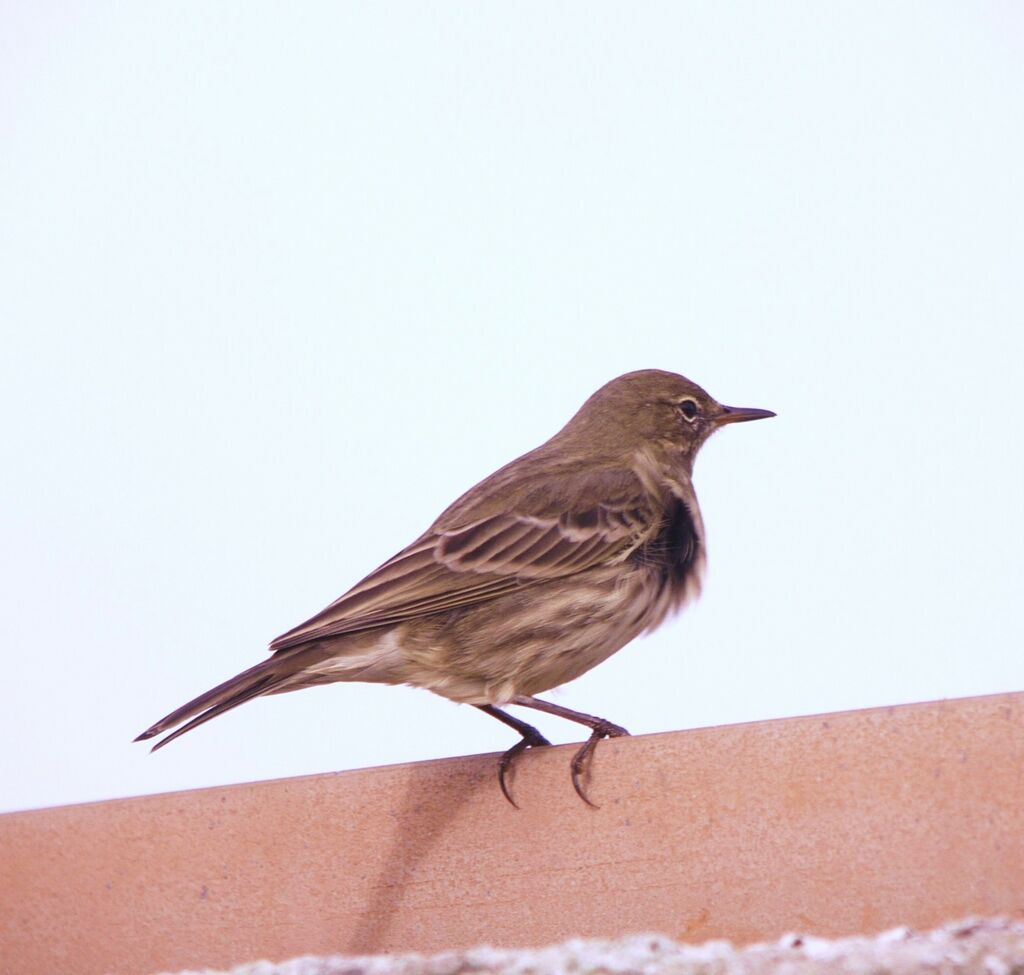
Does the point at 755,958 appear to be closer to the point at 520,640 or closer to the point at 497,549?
the point at 520,640

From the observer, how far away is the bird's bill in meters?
6.44

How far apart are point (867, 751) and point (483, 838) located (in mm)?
1007

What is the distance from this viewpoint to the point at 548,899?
149 inches

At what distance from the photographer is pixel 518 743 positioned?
465 centimetres

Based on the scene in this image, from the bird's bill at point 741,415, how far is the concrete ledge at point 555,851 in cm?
257

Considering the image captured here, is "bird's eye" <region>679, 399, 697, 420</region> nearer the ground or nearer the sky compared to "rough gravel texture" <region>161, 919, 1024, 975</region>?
nearer the sky

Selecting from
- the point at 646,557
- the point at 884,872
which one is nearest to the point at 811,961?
the point at 884,872

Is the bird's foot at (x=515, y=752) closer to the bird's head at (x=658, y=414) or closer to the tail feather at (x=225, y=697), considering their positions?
the tail feather at (x=225, y=697)

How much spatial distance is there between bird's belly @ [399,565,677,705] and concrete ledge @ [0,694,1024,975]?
0.77m

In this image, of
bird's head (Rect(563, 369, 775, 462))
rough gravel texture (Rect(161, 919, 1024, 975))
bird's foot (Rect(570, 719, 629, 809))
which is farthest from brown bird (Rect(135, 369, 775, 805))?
rough gravel texture (Rect(161, 919, 1024, 975))

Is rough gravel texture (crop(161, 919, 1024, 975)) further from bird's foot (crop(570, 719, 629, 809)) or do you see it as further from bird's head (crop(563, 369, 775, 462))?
bird's head (crop(563, 369, 775, 462))

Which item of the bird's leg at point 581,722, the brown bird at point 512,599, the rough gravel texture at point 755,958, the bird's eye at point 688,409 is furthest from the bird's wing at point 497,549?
the rough gravel texture at point 755,958

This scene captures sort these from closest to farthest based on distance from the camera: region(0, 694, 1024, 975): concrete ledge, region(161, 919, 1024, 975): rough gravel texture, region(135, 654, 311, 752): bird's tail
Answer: region(161, 919, 1024, 975): rough gravel texture, region(0, 694, 1024, 975): concrete ledge, region(135, 654, 311, 752): bird's tail

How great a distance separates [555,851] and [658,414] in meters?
2.87
